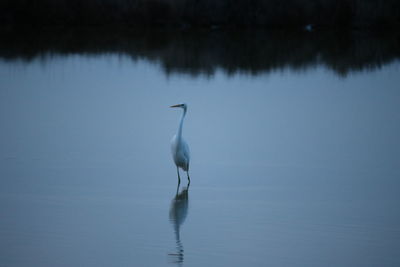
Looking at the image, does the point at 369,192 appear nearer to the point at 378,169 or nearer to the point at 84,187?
the point at 378,169

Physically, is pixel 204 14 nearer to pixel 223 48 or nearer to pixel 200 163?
pixel 223 48

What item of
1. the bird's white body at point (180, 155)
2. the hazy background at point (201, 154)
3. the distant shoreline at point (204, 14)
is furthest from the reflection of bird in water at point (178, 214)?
the distant shoreline at point (204, 14)

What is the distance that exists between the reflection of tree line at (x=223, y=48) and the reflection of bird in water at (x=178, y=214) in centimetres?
795

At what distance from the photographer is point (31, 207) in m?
5.45

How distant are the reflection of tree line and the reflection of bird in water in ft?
26.1

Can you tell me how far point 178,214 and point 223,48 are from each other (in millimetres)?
12895

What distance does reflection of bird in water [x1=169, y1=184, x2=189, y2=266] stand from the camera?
4500mm

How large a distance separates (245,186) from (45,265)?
2490mm

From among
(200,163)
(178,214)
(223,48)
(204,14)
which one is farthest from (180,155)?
(204,14)

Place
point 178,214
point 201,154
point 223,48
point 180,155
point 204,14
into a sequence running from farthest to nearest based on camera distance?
point 204,14 < point 223,48 < point 201,154 < point 180,155 < point 178,214

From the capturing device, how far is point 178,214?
542cm

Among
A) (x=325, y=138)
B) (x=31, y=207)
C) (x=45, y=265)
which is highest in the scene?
(x=325, y=138)

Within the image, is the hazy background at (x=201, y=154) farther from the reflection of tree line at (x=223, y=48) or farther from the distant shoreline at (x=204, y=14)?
the distant shoreline at (x=204, y=14)

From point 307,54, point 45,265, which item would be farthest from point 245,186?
point 307,54
